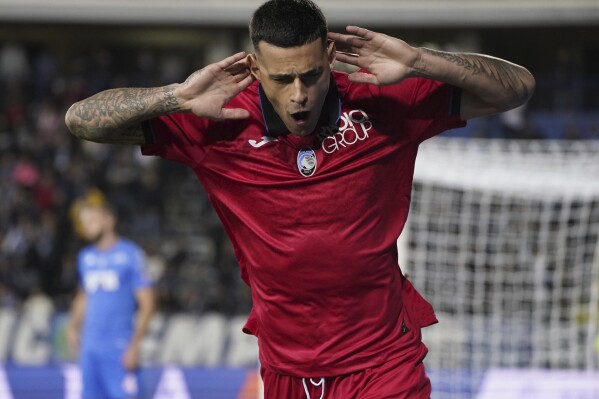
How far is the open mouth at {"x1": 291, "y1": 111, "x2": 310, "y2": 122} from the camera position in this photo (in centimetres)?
324

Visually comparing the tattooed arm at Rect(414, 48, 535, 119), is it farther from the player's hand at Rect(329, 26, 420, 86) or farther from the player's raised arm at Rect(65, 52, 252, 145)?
the player's raised arm at Rect(65, 52, 252, 145)

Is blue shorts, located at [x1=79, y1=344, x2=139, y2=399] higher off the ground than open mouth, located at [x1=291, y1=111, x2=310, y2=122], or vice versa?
open mouth, located at [x1=291, y1=111, x2=310, y2=122]

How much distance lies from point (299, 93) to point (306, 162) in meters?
0.31

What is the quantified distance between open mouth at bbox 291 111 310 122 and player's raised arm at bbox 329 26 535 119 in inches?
7.8

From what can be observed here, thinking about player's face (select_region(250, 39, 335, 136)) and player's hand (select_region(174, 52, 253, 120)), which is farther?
player's hand (select_region(174, 52, 253, 120))

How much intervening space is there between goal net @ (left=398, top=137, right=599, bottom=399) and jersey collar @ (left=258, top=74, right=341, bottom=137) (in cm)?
563

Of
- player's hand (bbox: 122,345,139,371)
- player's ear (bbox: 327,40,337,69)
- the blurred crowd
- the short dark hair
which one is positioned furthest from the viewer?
the blurred crowd

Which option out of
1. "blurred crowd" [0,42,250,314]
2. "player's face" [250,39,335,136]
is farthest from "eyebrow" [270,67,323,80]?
"blurred crowd" [0,42,250,314]

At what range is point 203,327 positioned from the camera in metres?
12.9

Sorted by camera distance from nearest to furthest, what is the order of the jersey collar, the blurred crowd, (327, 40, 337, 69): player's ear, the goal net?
1. (327, 40, 337, 69): player's ear
2. the jersey collar
3. the goal net
4. the blurred crowd

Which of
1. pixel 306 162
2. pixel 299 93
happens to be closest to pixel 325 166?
pixel 306 162

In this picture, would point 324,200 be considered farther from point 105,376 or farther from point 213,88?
point 105,376

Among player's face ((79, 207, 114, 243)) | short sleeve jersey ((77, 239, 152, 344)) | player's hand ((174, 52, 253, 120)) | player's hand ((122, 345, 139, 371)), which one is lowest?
player's hand ((122, 345, 139, 371))

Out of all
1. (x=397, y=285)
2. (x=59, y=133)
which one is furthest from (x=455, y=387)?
(x=59, y=133)
